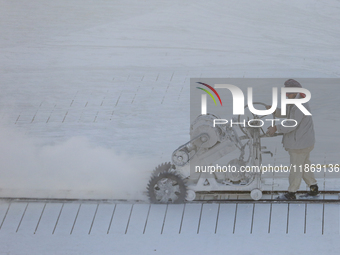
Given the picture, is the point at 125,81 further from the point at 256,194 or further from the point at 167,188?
the point at 256,194

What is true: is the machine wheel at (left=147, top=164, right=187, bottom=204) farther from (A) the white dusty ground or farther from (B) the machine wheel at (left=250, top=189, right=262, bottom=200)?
(B) the machine wheel at (left=250, top=189, right=262, bottom=200)

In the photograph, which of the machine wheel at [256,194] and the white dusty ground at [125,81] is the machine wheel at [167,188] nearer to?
the white dusty ground at [125,81]

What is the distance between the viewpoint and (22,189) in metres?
4.62

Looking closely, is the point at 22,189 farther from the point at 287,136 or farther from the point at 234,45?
the point at 234,45

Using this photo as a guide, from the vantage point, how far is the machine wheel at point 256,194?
387cm

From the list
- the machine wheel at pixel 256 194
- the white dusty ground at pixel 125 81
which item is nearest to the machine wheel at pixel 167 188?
the white dusty ground at pixel 125 81

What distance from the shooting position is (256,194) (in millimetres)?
3889

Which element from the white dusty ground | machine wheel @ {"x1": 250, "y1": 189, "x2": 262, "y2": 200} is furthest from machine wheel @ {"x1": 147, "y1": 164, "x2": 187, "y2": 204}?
machine wheel @ {"x1": 250, "y1": 189, "x2": 262, "y2": 200}

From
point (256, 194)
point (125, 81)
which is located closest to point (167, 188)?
point (256, 194)

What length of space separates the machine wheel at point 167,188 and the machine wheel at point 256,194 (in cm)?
57

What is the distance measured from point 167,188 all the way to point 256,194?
0.76m

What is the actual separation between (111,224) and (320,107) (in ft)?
11.0

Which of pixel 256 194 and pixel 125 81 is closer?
pixel 256 194

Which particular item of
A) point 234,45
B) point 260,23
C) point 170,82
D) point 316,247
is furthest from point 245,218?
point 260,23
